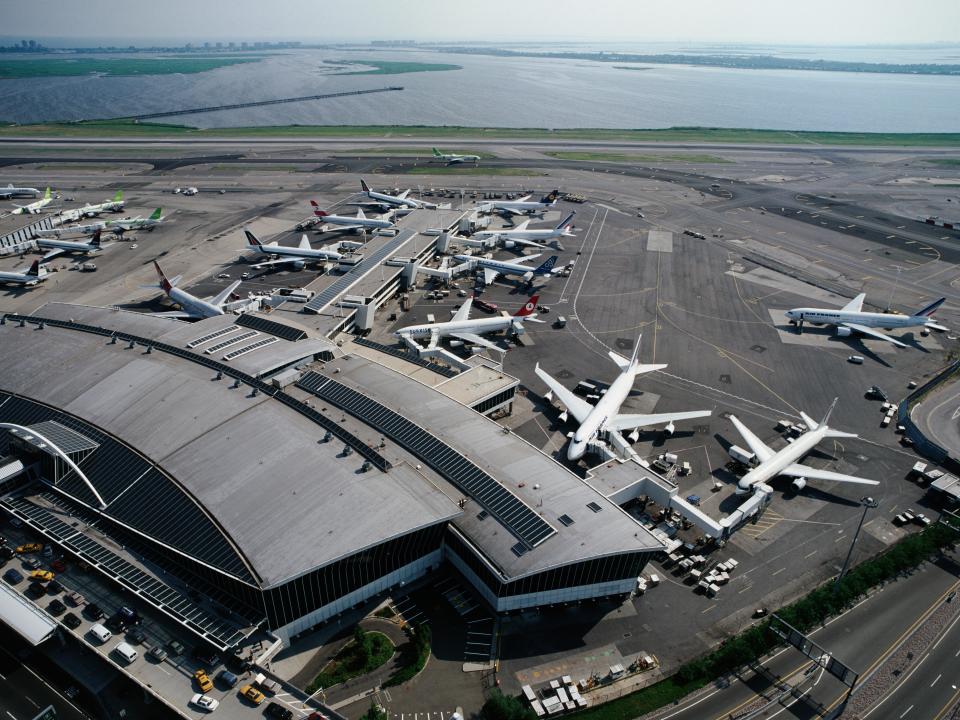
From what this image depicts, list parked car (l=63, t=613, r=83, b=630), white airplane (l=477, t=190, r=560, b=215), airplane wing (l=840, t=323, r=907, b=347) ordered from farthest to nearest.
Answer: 1. white airplane (l=477, t=190, r=560, b=215)
2. airplane wing (l=840, t=323, r=907, b=347)
3. parked car (l=63, t=613, r=83, b=630)

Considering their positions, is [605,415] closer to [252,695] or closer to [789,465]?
[789,465]

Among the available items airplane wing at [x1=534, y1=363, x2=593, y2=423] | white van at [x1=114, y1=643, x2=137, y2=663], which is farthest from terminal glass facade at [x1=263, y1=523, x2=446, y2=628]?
airplane wing at [x1=534, y1=363, x2=593, y2=423]

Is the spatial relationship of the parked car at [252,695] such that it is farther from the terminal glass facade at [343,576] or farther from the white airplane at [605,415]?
the white airplane at [605,415]

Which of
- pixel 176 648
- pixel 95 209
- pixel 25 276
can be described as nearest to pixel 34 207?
pixel 95 209

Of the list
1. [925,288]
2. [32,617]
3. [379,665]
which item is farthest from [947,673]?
[925,288]

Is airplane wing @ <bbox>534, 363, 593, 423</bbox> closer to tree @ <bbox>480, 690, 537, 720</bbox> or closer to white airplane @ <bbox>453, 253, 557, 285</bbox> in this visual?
tree @ <bbox>480, 690, 537, 720</bbox>

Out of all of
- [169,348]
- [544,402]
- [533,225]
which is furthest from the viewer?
[533,225]

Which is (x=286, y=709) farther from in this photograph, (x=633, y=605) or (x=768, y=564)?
(x=768, y=564)
